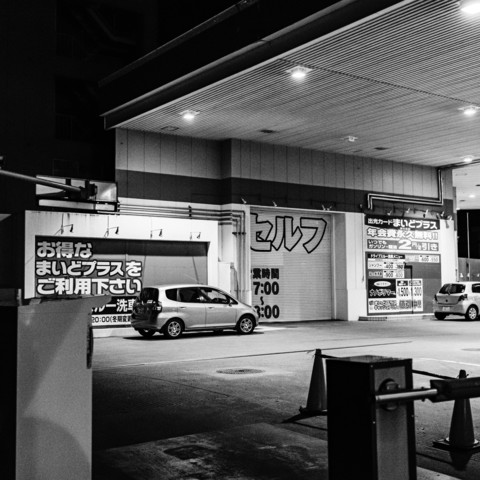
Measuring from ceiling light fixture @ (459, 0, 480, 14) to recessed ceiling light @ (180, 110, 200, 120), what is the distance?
939cm

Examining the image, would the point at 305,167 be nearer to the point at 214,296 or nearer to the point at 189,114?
the point at 189,114

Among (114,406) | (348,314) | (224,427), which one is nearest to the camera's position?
(224,427)

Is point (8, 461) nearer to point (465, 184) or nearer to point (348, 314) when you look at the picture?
point (348, 314)

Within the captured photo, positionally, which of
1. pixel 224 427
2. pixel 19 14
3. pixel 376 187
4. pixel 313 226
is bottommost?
A: pixel 224 427

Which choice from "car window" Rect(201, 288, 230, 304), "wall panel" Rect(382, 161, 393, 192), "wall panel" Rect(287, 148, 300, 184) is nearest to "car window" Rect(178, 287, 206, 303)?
"car window" Rect(201, 288, 230, 304)

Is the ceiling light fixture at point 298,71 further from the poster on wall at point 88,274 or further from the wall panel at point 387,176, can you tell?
the wall panel at point 387,176

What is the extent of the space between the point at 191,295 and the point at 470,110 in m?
10.3

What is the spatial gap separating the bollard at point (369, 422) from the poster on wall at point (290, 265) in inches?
865

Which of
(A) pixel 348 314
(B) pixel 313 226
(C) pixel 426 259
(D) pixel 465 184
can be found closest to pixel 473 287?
(C) pixel 426 259

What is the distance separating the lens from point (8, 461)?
3.73 meters

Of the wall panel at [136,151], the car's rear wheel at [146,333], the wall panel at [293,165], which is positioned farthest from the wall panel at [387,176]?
the car's rear wheel at [146,333]

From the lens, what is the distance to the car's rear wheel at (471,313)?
26906 millimetres

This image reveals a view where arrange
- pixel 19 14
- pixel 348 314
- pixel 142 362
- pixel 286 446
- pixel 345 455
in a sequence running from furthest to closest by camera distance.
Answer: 1. pixel 348 314
2. pixel 19 14
3. pixel 142 362
4. pixel 286 446
5. pixel 345 455

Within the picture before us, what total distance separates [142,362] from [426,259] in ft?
63.3
